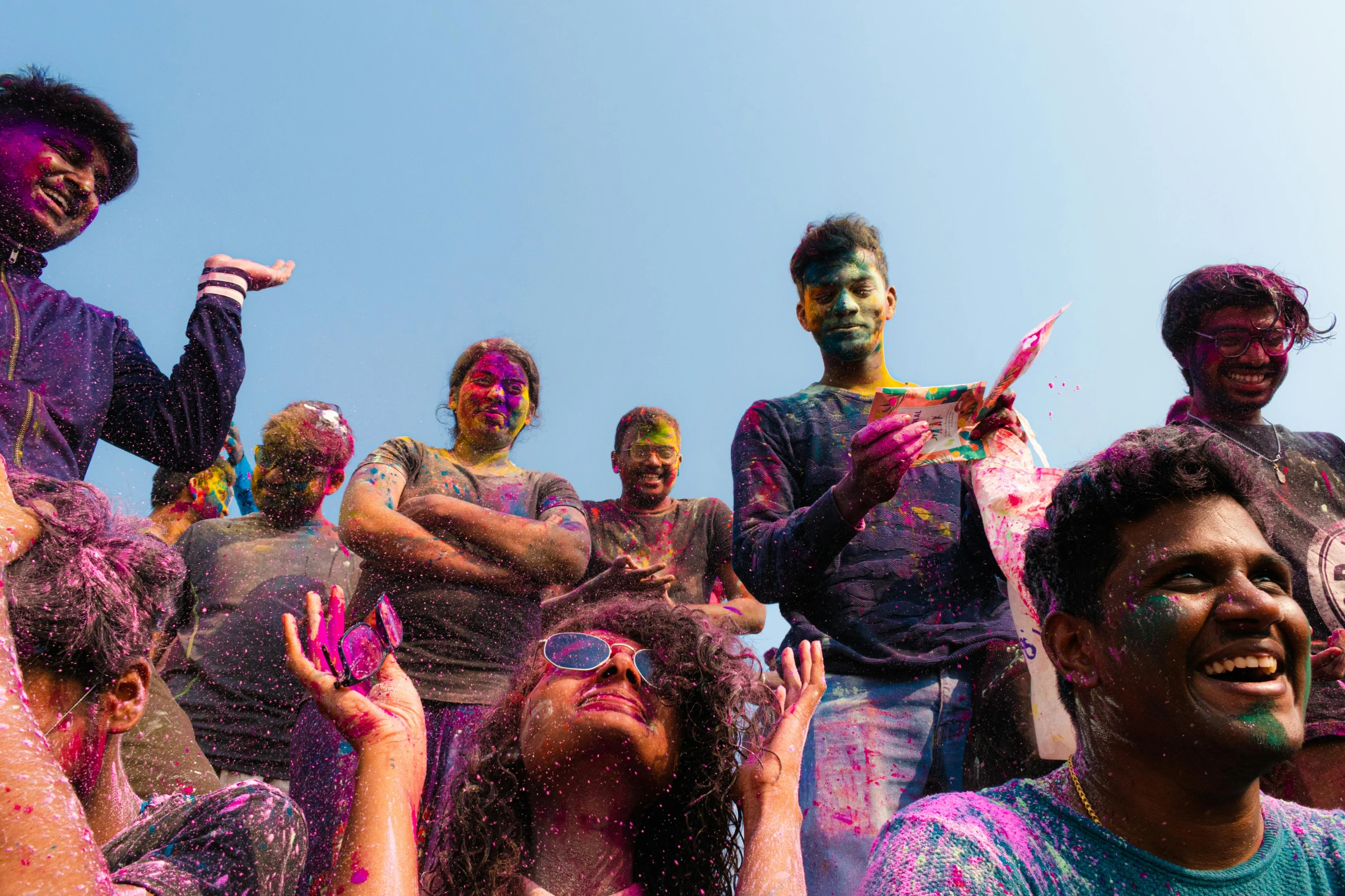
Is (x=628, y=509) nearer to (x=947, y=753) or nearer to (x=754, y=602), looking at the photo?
(x=754, y=602)

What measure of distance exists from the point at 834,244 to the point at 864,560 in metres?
1.35

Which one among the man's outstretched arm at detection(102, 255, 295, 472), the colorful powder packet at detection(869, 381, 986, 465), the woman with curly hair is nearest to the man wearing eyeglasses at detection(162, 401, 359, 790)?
the man's outstretched arm at detection(102, 255, 295, 472)

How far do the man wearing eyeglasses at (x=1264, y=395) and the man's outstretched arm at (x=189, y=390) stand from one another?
3.25 metres

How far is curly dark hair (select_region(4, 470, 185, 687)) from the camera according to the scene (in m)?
2.11

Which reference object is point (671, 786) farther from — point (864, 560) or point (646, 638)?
point (864, 560)

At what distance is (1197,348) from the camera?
3.81m

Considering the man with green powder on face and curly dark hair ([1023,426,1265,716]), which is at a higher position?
curly dark hair ([1023,426,1265,716])

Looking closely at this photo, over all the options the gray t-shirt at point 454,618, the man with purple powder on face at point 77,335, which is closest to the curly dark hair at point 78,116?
the man with purple powder on face at point 77,335

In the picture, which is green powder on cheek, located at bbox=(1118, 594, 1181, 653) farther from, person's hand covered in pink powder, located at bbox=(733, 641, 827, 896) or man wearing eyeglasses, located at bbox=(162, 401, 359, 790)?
man wearing eyeglasses, located at bbox=(162, 401, 359, 790)

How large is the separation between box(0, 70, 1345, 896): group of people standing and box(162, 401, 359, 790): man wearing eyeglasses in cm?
2

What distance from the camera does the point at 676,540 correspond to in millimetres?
4746

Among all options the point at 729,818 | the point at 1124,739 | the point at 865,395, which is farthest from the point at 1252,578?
the point at 865,395

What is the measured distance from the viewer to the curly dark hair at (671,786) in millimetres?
2783

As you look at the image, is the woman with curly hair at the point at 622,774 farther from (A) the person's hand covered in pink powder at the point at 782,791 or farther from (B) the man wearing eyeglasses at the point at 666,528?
(B) the man wearing eyeglasses at the point at 666,528
